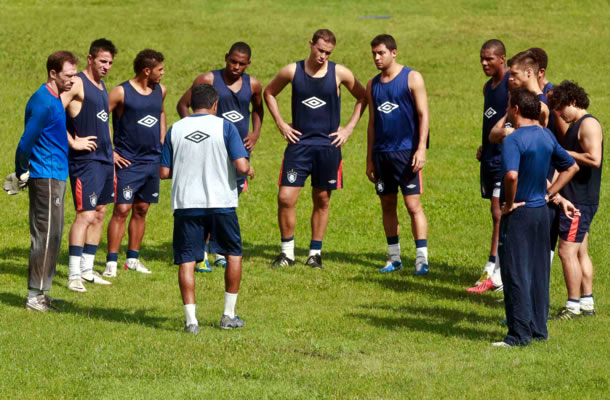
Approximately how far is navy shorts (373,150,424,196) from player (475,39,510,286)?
1.04 metres

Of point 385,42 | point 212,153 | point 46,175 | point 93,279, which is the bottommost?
point 93,279

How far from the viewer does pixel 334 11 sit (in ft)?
139

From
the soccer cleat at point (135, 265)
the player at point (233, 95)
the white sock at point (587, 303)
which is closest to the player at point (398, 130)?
the player at point (233, 95)

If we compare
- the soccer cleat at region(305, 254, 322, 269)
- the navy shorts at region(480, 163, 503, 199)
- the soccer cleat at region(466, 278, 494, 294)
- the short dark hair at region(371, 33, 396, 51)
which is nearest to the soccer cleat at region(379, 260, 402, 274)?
the soccer cleat at region(305, 254, 322, 269)

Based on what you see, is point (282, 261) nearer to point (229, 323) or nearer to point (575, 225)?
point (229, 323)

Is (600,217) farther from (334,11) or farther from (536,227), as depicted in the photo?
(334,11)

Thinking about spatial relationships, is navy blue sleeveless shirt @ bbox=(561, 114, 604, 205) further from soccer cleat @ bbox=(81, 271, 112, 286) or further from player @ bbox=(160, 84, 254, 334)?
soccer cleat @ bbox=(81, 271, 112, 286)

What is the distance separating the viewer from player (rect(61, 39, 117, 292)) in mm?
11320

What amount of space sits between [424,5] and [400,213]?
94.0 ft

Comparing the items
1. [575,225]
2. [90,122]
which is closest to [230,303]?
[90,122]

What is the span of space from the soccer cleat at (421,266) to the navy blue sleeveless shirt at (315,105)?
1984 millimetres

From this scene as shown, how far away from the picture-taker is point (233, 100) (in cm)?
1283

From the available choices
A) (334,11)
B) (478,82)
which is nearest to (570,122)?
(478,82)

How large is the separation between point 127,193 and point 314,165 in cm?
255
